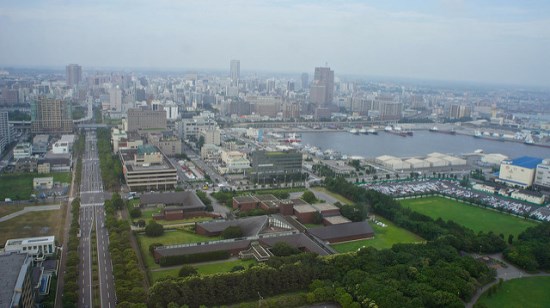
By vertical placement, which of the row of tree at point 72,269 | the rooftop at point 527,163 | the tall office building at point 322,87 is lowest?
the row of tree at point 72,269

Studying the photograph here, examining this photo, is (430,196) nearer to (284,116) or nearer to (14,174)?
(14,174)

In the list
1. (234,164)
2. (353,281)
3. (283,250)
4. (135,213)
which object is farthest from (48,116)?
(353,281)

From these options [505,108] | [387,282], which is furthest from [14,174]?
[505,108]

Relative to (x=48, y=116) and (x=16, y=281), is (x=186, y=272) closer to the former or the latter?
(x=16, y=281)

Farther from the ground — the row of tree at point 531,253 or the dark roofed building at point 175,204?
the row of tree at point 531,253

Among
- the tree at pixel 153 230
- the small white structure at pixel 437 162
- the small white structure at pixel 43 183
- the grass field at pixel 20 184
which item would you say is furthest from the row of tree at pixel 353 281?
the small white structure at pixel 437 162

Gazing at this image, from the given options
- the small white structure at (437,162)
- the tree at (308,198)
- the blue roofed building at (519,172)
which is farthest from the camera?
the small white structure at (437,162)

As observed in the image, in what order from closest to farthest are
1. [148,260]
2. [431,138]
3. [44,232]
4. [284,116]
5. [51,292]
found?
1. [51,292]
2. [148,260]
3. [44,232]
4. [431,138]
5. [284,116]

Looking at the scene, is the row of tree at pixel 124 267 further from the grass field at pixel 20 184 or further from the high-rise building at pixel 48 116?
the high-rise building at pixel 48 116
